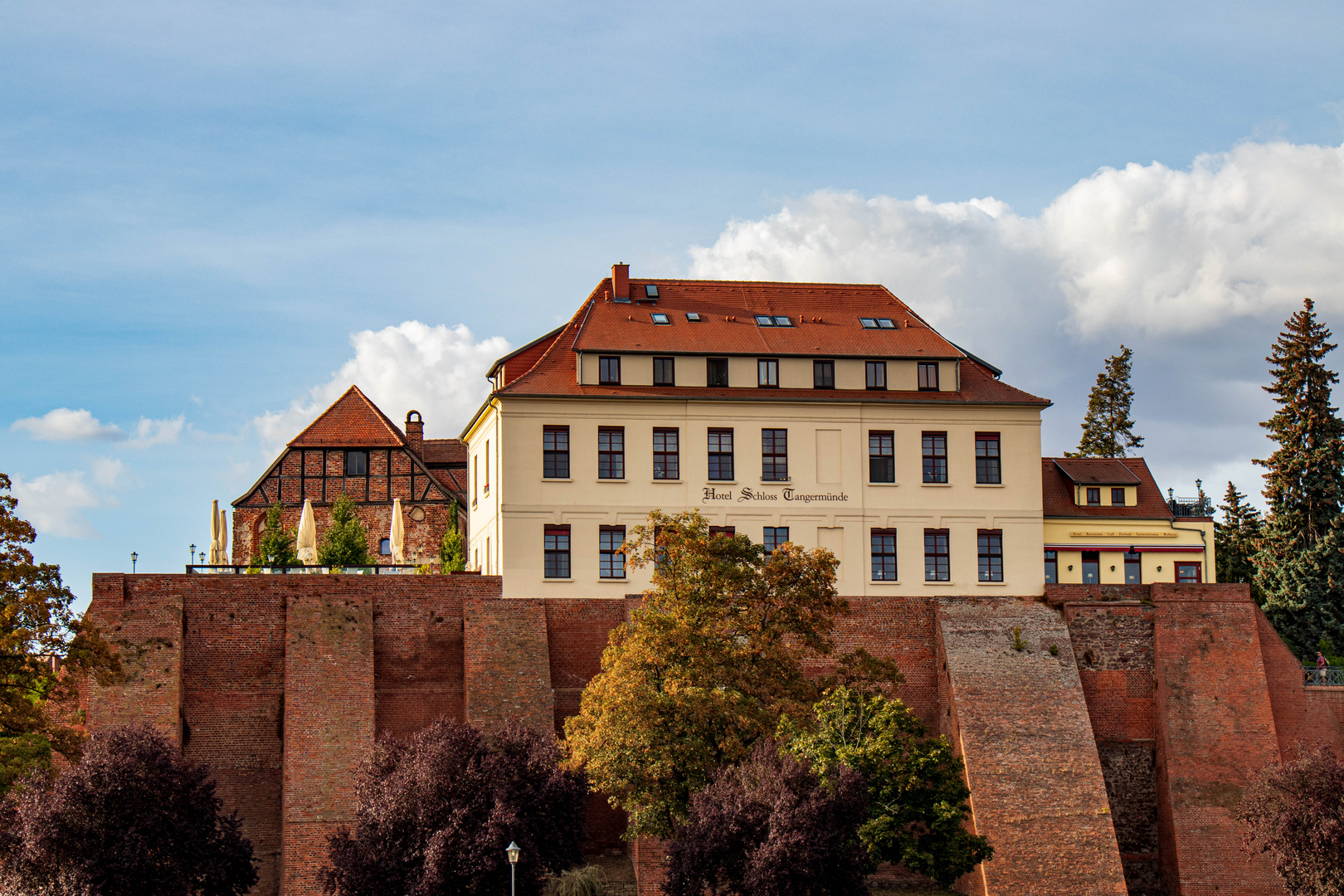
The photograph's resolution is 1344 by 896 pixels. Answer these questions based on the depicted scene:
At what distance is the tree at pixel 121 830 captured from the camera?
29359 millimetres

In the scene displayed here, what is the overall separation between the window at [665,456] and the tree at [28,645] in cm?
1543

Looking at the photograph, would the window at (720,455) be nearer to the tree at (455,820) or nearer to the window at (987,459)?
the window at (987,459)

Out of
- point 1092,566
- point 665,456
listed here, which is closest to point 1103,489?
point 1092,566

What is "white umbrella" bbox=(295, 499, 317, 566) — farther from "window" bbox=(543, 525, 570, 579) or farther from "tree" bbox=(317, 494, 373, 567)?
"tree" bbox=(317, 494, 373, 567)

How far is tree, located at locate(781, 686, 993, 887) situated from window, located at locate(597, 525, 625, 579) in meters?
8.85

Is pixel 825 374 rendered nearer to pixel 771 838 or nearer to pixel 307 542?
pixel 307 542

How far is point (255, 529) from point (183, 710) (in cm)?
2617

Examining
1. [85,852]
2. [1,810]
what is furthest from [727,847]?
[1,810]

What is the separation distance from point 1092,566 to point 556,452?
59.6ft

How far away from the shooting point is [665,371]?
42562 millimetres

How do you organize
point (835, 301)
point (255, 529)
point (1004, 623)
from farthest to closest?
point (255, 529)
point (835, 301)
point (1004, 623)

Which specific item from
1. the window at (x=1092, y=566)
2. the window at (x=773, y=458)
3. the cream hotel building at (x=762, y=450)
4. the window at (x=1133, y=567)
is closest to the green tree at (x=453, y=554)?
the cream hotel building at (x=762, y=450)

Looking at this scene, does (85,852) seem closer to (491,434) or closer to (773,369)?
(491,434)

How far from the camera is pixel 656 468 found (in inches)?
1650
